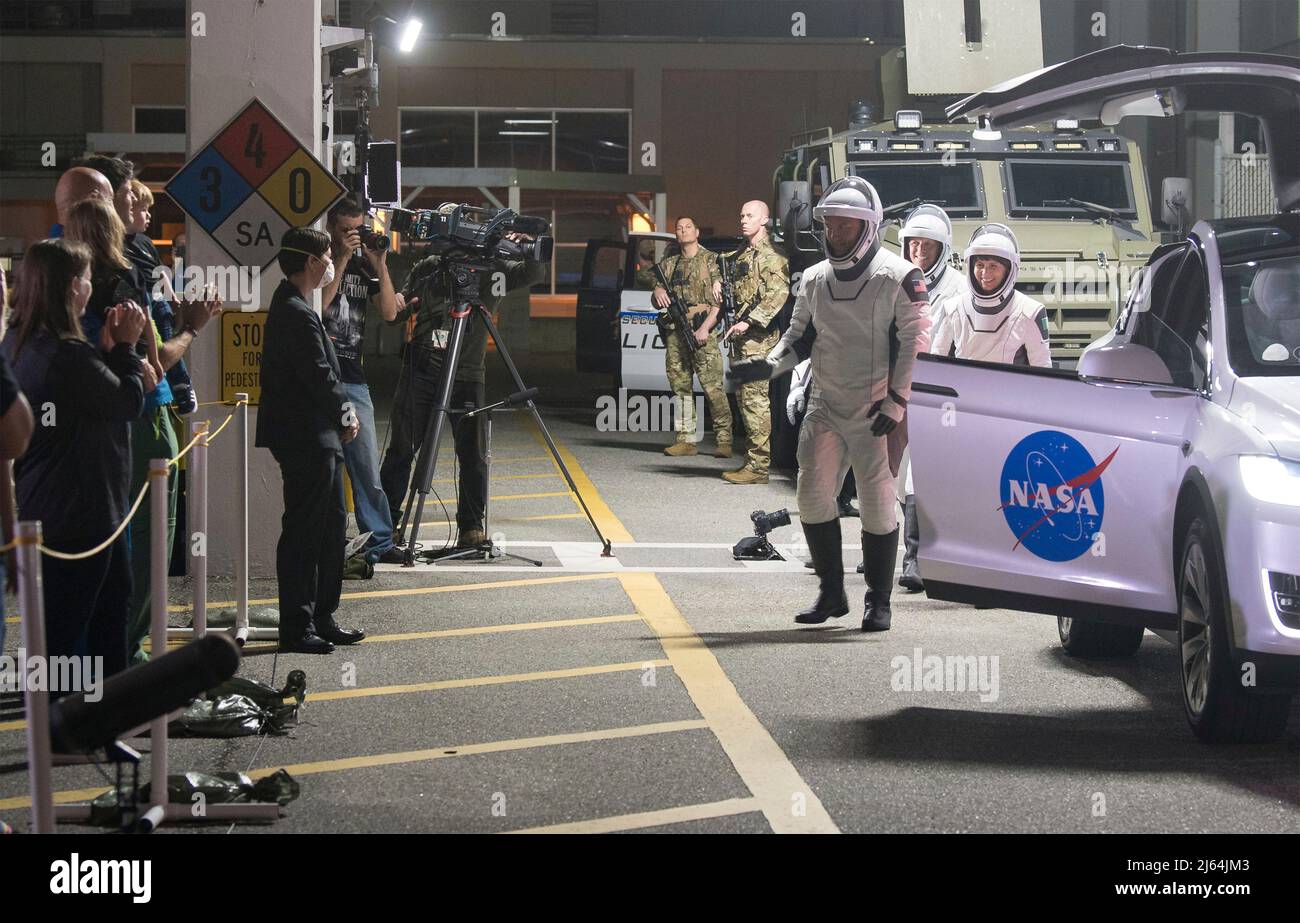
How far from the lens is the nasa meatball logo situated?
721 centimetres

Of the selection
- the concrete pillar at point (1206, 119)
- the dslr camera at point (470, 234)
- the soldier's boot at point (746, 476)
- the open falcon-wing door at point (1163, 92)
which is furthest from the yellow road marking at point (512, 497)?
the concrete pillar at point (1206, 119)

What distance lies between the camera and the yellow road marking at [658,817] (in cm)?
568

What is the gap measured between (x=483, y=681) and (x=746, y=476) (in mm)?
7860

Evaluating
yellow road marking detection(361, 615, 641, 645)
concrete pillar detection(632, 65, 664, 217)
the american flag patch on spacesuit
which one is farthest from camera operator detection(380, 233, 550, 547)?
concrete pillar detection(632, 65, 664, 217)

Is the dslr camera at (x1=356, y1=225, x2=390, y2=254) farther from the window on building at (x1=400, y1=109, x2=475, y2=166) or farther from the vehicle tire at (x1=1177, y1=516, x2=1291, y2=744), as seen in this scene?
the window on building at (x1=400, y1=109, x2=475, y2=166)

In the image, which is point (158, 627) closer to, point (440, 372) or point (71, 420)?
point (71, 420)

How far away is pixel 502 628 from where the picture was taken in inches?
364

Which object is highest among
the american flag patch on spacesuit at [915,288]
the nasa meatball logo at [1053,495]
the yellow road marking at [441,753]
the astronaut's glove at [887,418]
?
the american flag patch on spacesuit at [915,288]

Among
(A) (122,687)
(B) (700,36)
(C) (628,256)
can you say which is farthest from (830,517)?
(B) (700,36)

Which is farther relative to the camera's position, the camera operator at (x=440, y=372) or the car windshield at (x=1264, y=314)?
the camera operator at (x=440, y=372)

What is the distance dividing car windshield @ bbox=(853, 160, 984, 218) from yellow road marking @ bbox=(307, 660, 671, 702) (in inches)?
308

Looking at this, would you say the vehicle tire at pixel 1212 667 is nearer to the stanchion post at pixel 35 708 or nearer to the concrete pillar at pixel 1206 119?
the stanchion post at pixel 35 708

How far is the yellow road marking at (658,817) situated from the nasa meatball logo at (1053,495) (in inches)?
76.0

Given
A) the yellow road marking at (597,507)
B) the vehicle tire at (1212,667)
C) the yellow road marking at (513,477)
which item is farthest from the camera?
the yellow road marking at (513,477)
